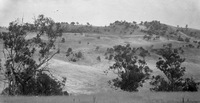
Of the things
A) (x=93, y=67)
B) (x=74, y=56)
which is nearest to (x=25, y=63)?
(x=93, y=67)

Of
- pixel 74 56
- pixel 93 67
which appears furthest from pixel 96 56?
pixel 93 67

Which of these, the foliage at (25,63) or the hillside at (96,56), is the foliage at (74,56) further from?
the foliage at (25,63)

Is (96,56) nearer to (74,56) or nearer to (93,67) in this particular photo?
(74,56)

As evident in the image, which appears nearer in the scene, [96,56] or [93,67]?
[93,67]

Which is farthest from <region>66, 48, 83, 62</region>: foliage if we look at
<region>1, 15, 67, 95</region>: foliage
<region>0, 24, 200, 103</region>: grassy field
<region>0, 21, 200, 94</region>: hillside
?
<region>1, 15, 67, 95</region>: foliage

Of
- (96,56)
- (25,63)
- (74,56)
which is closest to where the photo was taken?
(25,63)

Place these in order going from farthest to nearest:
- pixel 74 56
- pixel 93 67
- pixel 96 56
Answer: pixel 96 56
pixel 74 56
pixel 93 67

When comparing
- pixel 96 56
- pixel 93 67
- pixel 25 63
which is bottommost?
pixel 93 67

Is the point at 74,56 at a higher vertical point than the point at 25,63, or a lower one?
lower

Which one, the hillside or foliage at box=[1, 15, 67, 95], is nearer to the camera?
foliage at box=[1, 15, 67, 95]

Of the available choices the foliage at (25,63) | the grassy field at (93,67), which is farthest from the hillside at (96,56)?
the foliage at (25,63)

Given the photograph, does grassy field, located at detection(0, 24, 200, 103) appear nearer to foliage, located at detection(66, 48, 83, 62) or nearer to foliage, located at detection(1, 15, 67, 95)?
foliage, located at detection(66, 48, 83, 62)

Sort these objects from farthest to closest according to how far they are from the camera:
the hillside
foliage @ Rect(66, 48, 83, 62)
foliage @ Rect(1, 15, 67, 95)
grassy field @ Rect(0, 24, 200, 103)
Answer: foliage @ Rect(66, 48, 83, 62) → the hillside → foliage @ Rect(1, 15, 67, 95) → grassy field @ Rect(0, 24, 200, 103)

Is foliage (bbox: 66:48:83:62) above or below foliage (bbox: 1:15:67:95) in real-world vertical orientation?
below
